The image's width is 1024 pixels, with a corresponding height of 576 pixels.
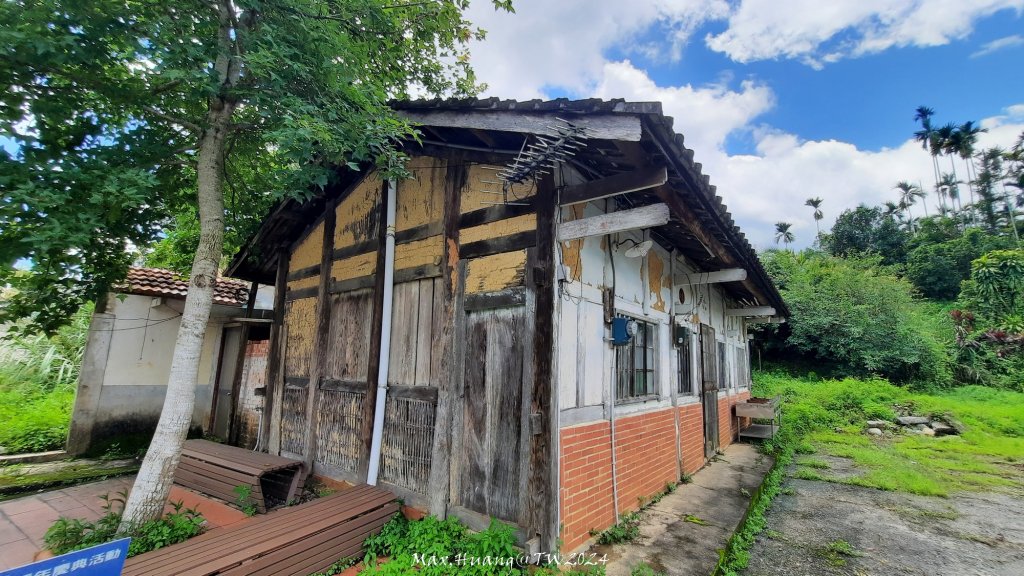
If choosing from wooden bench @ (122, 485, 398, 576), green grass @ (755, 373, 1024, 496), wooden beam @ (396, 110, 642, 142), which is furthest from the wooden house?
green grass @ (755, 373, 1024, 496)

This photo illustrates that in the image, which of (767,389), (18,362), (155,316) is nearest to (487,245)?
(155,316)

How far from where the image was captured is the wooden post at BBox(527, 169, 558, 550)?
3.60 m

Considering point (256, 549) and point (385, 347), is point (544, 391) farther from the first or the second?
point (256, 549)

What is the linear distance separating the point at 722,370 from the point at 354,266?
848cm

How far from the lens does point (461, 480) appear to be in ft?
13.6

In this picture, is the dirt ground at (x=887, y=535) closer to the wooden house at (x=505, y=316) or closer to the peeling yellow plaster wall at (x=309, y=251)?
the wooden house at (x=505, y=316)

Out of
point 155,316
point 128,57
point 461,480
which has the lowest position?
point 461,480

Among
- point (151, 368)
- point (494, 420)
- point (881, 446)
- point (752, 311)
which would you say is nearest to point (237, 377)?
point (151, 368)

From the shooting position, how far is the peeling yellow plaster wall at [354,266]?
567cm

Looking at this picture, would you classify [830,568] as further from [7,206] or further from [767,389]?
[767,389]

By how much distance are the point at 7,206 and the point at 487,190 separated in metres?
3.92

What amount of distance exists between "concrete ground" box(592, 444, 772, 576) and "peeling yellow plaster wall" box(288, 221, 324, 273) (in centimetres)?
557

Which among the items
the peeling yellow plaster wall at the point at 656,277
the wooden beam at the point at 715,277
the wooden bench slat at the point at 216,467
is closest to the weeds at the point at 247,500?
the wooden bench slat at the point at 216,467

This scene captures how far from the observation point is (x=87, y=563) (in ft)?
6.23
